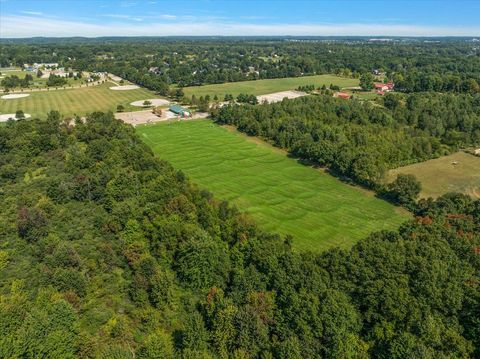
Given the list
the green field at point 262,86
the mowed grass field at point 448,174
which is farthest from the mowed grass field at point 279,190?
the green field at point 262,86

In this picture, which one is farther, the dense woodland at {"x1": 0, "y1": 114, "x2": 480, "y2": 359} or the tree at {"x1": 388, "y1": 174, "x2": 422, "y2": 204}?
the tree at {"x1": 388, "y1": 174, "x2": 422, "y2": 204}

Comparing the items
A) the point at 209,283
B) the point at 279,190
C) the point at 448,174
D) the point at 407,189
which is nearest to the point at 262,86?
the point at 448,174

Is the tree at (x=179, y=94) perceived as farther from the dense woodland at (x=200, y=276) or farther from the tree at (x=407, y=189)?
the tree at (x=407, y=189)

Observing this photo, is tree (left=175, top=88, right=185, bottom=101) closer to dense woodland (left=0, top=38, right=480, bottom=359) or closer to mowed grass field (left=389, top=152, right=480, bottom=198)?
dense woodland (left=0, top=38, right=480, bottom=359)

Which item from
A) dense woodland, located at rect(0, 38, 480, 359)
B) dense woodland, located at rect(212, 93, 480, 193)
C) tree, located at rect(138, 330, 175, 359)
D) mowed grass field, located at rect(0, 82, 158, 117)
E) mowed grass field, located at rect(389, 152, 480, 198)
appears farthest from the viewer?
mowed grass field, located at rect(0, 82, 158, 117)

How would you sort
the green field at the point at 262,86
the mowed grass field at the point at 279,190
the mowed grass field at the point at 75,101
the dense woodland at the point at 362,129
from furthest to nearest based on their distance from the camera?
the green field at the point at 262,86, the mowed grass field at the point at 75,101, the dense woodland at the point at 362,129, the mowed grass field at the point at 279,190

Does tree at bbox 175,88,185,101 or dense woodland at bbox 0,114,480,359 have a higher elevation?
tree at bbox 175,88,185,101

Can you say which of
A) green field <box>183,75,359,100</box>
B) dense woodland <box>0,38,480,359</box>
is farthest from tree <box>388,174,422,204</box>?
green field <box>183,75,359,100</box>
